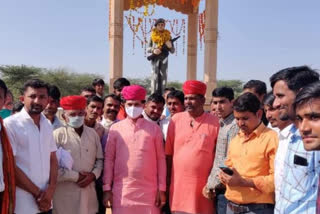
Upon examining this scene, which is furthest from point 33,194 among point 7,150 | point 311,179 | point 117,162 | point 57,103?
point 311,179

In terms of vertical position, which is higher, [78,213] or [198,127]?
[198,127]

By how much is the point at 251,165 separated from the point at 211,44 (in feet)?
34.7

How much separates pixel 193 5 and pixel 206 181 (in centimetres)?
1229

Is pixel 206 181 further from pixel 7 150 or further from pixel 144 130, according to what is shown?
pixel 7 150

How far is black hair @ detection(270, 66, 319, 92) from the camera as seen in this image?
7.95ft

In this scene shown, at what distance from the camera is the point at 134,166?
355 cm

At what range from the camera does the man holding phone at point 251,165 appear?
2.79m

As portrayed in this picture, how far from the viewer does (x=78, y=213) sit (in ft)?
11.4

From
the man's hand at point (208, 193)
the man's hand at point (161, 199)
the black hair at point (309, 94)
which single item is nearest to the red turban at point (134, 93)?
the man's hand at point (161, 199)

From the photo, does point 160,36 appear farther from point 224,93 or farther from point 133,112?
point 133,112

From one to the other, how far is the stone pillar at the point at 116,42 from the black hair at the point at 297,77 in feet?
33.2

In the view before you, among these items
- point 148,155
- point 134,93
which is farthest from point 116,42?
point 148,155

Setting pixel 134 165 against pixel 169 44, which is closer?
pixel 134 165

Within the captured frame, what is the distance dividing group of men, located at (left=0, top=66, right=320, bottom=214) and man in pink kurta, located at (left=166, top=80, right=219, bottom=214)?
0.03ft
